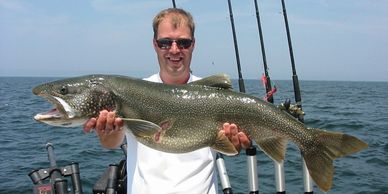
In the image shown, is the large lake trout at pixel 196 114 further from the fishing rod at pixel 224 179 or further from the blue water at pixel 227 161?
the blue water at pixel 227 161

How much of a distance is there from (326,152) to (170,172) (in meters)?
1.44

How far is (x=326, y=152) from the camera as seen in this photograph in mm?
4172

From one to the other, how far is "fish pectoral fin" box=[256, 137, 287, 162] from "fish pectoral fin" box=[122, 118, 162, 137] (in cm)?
104

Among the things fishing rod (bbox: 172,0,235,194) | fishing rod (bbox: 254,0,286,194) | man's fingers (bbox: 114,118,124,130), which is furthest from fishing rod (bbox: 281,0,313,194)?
man's fingers (bbox: 114,118,124,130)

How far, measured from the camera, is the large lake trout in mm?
4047

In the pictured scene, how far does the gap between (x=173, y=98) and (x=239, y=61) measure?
14.6ft

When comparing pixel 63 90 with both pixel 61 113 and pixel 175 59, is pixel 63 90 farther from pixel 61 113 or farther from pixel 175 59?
pixel 175 59

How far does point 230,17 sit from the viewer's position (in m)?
8.94

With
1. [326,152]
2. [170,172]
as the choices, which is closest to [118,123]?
[170,172]

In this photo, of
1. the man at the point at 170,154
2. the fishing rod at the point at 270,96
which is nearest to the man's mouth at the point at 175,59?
the man at the point at 170,154

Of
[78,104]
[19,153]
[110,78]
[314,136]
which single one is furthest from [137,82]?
[19,153]

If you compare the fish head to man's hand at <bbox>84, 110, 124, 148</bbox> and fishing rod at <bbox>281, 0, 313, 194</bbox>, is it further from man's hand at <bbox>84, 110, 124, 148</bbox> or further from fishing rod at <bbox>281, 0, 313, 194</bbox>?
fishing rod at <bbox>281, 0, 313, 194</bbox>

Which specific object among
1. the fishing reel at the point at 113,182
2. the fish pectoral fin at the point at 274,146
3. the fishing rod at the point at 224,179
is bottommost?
the fishing rod at the point at 224,179

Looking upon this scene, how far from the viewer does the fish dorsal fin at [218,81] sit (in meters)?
4.20
